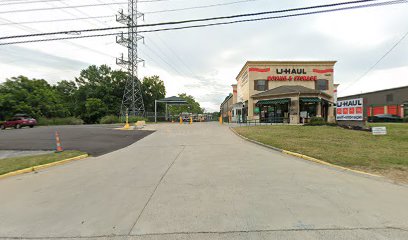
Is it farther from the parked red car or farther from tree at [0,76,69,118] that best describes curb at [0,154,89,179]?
tree at [0,76,69,118]

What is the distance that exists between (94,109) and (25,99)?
13.4 m

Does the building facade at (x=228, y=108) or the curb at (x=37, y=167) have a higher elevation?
the building facade at (x=228, y=108)

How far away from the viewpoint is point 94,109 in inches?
1956

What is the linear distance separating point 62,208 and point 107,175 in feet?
7.61

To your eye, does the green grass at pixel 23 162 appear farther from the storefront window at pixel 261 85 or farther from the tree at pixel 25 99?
the tree at pixel 25 99

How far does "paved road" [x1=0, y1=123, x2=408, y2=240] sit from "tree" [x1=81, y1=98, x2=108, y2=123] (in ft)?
154

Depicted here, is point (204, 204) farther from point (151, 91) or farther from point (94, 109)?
point (151, 91)

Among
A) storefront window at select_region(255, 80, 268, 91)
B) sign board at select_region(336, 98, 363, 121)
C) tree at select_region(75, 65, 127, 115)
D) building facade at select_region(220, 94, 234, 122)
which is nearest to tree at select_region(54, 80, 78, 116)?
tree at select_region(75, 65, 127, 115)

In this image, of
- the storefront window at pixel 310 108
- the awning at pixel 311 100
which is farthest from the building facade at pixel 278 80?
the awning at pixel 311 100

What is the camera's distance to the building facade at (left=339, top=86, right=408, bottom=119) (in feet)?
132

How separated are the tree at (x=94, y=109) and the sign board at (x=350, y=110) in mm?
47104

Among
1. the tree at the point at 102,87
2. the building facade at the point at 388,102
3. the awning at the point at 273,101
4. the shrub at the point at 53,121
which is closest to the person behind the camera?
the awning at the point at 273,101

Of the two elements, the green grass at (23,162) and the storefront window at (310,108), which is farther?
the storefront window at (310,108)

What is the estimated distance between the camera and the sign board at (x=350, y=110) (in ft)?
56.9
